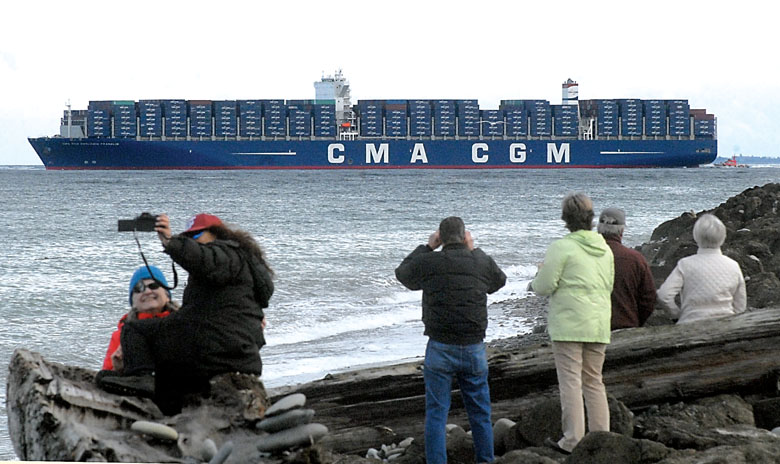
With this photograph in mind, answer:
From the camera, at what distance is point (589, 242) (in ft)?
10.2

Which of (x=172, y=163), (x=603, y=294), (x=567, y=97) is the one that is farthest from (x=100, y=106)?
(x=603, y=294)

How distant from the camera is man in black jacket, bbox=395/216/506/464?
315 centimetres

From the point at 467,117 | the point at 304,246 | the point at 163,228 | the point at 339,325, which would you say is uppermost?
the point at 467,117

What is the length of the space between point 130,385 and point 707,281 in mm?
2155

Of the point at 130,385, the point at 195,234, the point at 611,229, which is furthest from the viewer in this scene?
the point at 611,229

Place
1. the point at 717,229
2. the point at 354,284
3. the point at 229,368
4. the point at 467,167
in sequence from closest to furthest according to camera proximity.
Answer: the point at 229,368 → the point at 717,229 → the point at 354,284 → the point at 467,167

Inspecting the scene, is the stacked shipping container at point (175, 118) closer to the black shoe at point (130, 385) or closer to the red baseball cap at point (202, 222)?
the black shoe at point (130, 385)

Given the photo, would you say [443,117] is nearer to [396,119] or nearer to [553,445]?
[396,119]

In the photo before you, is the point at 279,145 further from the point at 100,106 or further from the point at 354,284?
the point at 354,284

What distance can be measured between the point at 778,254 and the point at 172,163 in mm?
63521

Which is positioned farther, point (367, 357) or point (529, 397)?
point (367, 357)

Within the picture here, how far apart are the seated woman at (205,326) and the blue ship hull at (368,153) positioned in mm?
65557

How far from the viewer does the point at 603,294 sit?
3131 millimetres

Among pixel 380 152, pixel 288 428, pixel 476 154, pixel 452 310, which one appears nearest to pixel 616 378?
pixel 452 310
